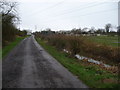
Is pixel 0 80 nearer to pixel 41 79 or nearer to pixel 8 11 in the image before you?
pixel 41 79

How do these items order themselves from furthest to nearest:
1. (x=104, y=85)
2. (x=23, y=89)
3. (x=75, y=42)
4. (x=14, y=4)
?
(x=14, y=4)
(x=75, y=42)
(x=104, y=85)
(x=23, y=89)

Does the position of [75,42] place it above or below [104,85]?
above

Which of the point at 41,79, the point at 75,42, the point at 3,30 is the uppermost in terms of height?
the point at 3,30

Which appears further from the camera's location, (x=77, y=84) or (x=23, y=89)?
(x=77, y=84)

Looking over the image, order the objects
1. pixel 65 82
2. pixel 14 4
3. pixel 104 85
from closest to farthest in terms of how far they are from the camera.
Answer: pixel 104 85, pixel 65 82, pixel 14 4

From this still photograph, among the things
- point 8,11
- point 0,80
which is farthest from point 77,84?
point 8,11

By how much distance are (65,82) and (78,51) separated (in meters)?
11.5

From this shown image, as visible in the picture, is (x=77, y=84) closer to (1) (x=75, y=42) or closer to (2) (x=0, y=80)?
(2) (x=0, y=80)

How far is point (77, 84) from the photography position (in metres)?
6.85

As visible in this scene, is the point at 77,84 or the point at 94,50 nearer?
the point at 77,84

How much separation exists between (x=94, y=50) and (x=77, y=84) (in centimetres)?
1269

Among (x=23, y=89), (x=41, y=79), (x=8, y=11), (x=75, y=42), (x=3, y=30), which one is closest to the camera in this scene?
(x=23, y=89)

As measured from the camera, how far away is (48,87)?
6.43 metres

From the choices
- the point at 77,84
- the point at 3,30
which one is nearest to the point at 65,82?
the point at 77,84
